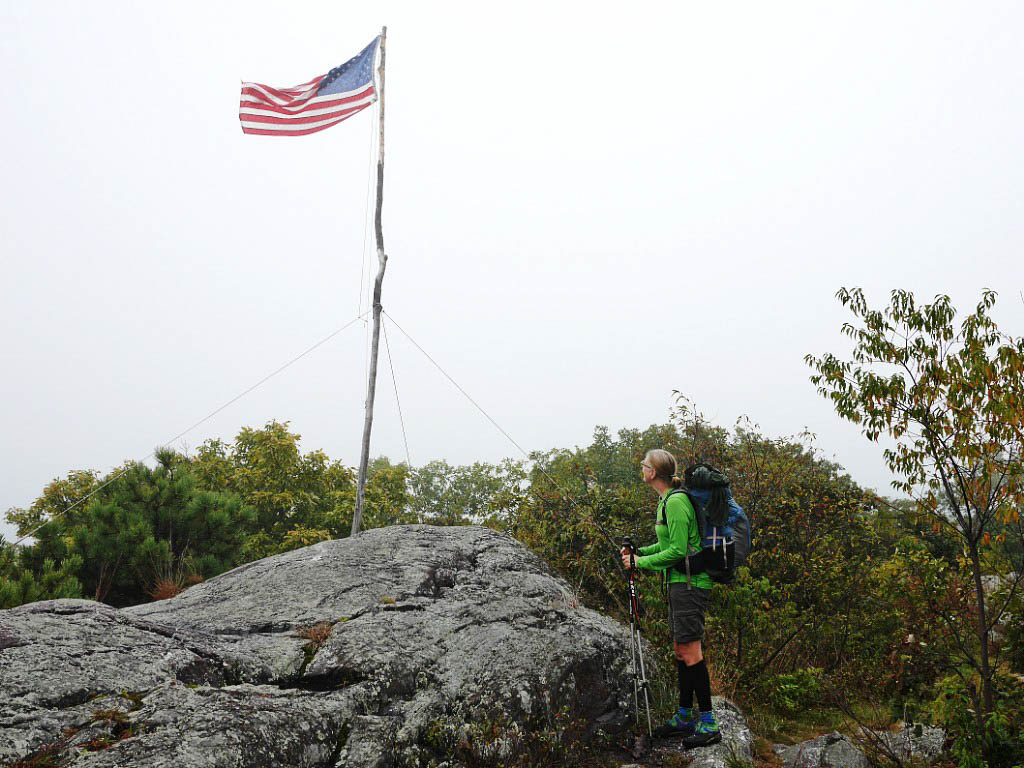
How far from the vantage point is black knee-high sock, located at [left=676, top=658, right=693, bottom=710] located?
5.47 m

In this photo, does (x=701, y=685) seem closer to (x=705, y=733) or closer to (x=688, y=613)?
(x=705, y=733)

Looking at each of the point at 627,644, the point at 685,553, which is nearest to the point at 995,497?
the point at 685,553

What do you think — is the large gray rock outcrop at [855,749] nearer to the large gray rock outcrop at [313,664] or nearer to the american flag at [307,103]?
the large gray rock outcrop at [313,664]

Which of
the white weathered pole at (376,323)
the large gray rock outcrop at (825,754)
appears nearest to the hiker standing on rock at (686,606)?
the large gray rock outcrop at (825,754)

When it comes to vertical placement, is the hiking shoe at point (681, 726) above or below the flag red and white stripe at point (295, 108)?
below

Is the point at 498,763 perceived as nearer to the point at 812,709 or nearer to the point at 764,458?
the point at 812,709

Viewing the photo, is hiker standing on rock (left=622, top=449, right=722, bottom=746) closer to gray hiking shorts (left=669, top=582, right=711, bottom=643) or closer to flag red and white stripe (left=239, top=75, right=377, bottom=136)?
gray hiking shorts (left=669, top=582, right=711, bottom=643)

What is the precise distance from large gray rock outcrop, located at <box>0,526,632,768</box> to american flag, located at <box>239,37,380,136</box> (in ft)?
22.5

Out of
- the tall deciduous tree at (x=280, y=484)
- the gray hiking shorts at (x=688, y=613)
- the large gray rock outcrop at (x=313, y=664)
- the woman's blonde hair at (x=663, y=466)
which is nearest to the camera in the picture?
the large gray rock outcrop at (x=313, y=664)

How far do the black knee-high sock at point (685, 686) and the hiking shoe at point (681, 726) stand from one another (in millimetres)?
61

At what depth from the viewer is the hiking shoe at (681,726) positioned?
548 cm

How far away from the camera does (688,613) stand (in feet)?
17.6

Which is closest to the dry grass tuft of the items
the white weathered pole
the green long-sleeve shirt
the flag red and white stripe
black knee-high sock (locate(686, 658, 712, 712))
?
the green long-sleeve shirt

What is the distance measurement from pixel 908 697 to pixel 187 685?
5.75 metres
